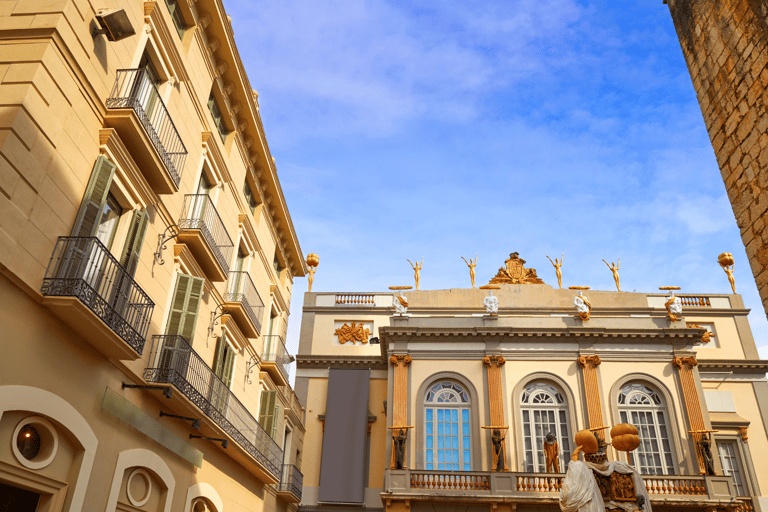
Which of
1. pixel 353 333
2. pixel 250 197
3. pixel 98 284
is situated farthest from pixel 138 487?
pixel 353 333

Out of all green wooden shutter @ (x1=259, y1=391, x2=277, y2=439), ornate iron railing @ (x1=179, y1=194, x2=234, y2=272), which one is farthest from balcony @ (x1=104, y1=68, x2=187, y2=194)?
green wooden shutter @ (x1=259, y1=391, x2=277, y2=439)

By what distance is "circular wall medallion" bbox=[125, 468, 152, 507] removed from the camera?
987cm

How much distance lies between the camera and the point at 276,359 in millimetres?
18578

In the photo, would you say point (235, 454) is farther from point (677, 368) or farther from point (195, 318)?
point (677, 368)

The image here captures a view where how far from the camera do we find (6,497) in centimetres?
711

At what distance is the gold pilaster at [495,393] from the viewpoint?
21250 millimetres

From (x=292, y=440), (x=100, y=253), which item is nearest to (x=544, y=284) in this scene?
(x=292, y=440)

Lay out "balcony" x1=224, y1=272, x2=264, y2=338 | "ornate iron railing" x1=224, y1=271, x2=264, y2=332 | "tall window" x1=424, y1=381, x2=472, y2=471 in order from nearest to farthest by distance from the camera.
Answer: "balcony" x1=224, y1=272, x2=264, y2=338 < "ornate iron railing" x1=224, y1=271, x2=264, y2=332 < "tall window" x1=424, y1=381, x2=472, y2=471

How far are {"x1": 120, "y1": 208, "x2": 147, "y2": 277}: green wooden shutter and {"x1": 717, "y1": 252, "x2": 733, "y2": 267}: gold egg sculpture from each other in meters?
26.5

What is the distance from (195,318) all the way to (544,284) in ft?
62.8

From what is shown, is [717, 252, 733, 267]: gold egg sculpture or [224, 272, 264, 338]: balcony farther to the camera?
[717, 252, 733, 267]: gold egg sculpture

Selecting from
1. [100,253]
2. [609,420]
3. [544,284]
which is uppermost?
[544,284]

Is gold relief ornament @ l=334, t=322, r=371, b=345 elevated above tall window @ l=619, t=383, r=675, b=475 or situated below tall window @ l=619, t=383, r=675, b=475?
above

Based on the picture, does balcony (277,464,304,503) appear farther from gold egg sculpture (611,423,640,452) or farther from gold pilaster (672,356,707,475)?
gold egg sculpture (611,423,640,452)
